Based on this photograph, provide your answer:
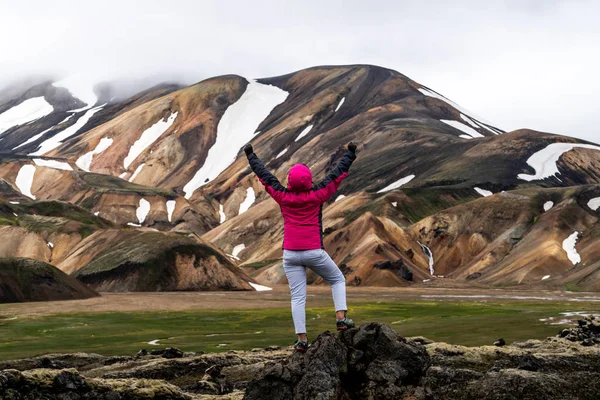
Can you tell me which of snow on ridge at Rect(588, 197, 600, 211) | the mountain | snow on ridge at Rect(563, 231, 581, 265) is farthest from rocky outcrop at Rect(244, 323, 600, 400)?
snow on ridge at Rect(588, 197, 600, 211)

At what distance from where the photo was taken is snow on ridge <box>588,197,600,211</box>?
493 ft

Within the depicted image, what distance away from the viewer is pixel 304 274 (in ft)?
54.0

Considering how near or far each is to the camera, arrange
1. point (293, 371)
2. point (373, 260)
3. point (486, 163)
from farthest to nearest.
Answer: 1. point (486, 163)
2. point (373, 260)
3. point (293, 371)

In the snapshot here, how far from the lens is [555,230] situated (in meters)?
141

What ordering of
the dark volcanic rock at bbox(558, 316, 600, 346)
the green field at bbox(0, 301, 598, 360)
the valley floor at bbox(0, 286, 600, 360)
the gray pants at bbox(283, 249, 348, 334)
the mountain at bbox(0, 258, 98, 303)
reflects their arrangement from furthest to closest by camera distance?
the mountain at bbox(0, 258, 98, 303) < the valley floor at bbox(0, 286, 600, 360) < the green field at bbox(0, 301, 598, 360) < the dark volcanic rock at bbox(558, 316, 600, 346) < the gray pants at bbox(283, 249, 348, 334)

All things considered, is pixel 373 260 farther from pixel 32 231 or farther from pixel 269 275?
pixel 32 231

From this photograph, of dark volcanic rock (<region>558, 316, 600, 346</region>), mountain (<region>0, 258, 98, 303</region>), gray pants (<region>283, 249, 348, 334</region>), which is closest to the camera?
gray pants (<region>283, 249, 348, 334</region>)

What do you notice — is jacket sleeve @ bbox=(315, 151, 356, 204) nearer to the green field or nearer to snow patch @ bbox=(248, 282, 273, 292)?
the green field

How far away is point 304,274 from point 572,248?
12649 centimetres

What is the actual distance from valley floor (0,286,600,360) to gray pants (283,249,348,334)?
66.9 feet

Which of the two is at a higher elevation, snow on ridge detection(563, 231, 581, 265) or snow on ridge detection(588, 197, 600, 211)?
snow on ridge detection(588, 197, 600, 211)

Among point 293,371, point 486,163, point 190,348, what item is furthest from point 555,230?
point 293,371

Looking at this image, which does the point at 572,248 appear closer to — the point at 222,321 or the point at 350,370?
the point at 222,321

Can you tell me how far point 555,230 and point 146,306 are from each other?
78613mm
